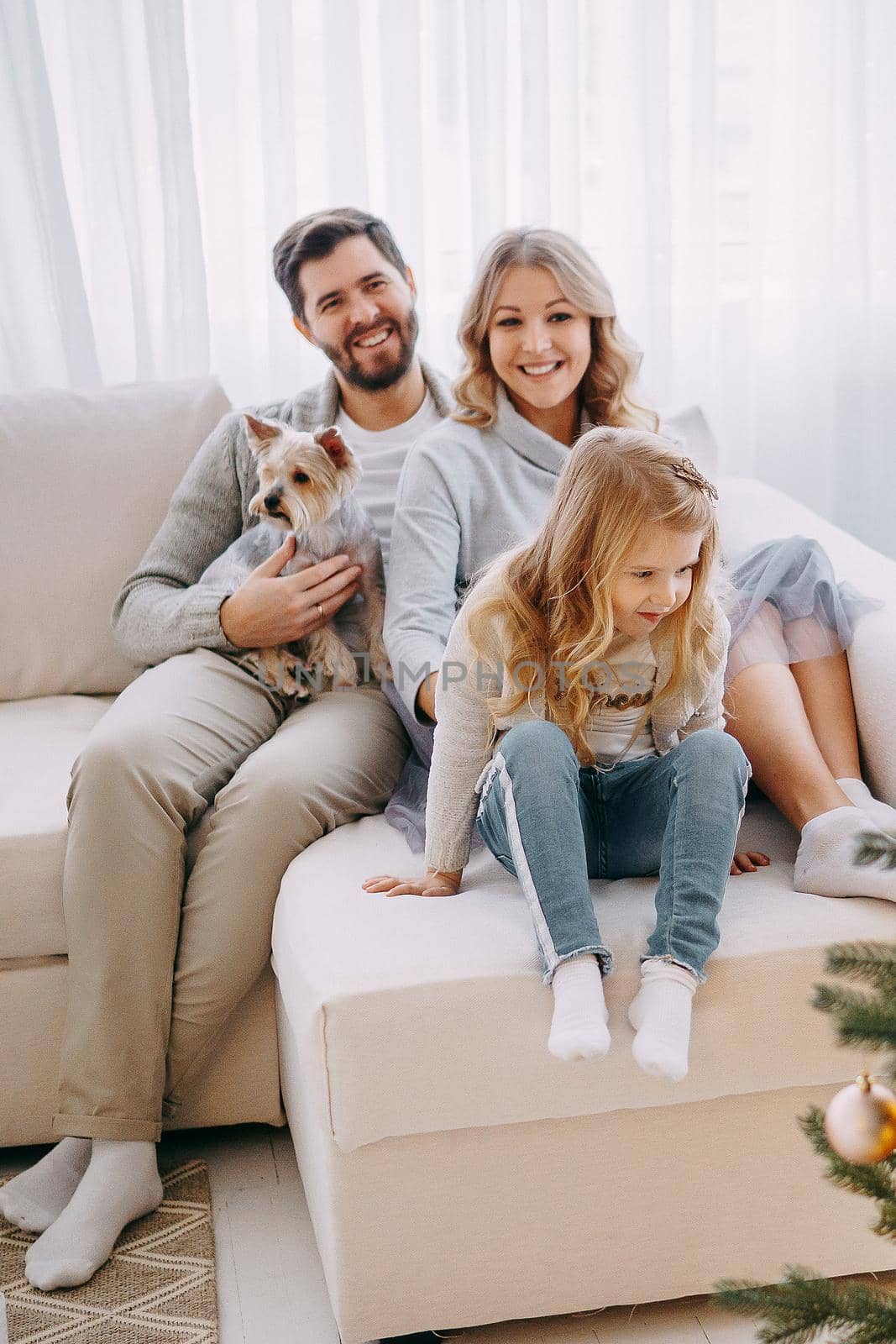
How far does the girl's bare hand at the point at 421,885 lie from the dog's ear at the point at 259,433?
0.70 metres

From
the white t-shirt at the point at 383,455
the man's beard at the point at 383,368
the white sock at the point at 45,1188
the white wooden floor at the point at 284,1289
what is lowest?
the white wooden floor at the point at 284,1289

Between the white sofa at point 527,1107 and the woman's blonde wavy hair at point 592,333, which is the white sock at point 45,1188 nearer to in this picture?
the white sofa at point 527,1107

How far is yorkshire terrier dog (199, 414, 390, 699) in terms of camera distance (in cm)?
184

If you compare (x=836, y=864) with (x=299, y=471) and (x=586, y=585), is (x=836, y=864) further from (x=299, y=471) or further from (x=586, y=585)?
Answer: (x=299, y=471)

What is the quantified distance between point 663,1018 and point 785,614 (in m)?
0.69

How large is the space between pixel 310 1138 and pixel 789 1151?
Answer: 0.54 metres

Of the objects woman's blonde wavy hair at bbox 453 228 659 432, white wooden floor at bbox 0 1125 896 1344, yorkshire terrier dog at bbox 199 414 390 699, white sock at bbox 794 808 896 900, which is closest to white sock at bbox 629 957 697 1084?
white sock at bbox 794 808 896 900

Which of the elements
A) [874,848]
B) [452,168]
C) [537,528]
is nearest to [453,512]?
[537,528]

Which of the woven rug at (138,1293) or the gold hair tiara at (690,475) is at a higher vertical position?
the gold hair tiara at (690,475)

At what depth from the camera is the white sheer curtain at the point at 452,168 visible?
2408mm

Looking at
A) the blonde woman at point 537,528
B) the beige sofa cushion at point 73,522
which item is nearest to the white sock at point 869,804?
the blonde woman at point 537,528

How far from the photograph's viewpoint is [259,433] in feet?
6.10

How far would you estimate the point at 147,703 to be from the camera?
5.90 ft

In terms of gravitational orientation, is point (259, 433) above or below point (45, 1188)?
above
